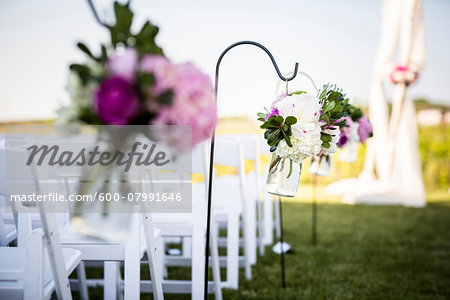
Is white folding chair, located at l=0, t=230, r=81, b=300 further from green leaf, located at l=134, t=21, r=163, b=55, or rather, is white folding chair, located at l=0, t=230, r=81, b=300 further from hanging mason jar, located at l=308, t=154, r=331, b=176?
hanging mason jar, located at l=308, t=154, r=331, b=176

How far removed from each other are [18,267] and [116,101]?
97 centimetres

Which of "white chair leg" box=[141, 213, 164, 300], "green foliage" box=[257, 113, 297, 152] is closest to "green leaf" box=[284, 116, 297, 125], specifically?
"green foliage" box=[257, 113, 297, 152]

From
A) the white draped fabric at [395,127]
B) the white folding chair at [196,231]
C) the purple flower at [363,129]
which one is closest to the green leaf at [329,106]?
the white folding chair at [196,231]

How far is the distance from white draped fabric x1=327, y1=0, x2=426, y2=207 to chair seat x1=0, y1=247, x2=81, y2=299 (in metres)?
4.97

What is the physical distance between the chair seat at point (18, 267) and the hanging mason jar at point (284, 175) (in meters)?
0.80

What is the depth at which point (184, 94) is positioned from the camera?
26.3 inches

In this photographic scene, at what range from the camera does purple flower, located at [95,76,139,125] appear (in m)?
0.63

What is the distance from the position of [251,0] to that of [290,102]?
10.7 m

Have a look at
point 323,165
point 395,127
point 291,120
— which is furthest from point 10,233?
point 395,127

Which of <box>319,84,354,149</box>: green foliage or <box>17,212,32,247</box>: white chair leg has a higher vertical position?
<box>319,84,354,149</box>: green foliage

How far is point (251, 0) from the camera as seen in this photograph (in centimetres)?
1120

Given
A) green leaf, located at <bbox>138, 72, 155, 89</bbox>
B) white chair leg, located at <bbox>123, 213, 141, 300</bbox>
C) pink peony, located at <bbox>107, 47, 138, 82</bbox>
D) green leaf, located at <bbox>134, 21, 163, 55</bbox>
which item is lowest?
white chair leg, located at <bbox>123, 213, 141, 300</bbox>

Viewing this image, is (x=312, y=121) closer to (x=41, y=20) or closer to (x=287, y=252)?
(x=287, y=252)

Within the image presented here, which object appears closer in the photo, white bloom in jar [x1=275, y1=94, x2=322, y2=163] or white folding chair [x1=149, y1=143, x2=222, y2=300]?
white bloom in jar [x1=275, y1=94, x2=322, y2=163]
